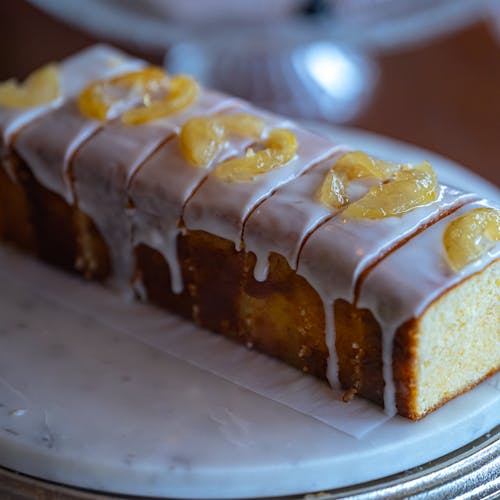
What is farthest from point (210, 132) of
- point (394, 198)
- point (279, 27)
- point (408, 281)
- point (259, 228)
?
point (279, 27)

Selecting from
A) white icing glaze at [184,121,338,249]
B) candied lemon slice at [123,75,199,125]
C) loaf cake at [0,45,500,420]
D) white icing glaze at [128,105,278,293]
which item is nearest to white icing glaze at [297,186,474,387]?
loaf cake at [0,45,500,420]

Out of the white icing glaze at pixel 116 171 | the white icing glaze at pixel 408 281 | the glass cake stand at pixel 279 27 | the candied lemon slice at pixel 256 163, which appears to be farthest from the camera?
the glass cake stand at pixel 279 27

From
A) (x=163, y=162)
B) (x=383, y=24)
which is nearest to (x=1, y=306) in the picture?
(x=163, y=162)

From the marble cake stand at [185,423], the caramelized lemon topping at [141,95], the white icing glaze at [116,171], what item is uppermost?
the caramelized lemon topping at [141,95]

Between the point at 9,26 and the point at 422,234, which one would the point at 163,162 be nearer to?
the point at 422,234

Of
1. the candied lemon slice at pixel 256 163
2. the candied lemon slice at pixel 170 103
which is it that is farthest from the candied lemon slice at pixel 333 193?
the candied lemon slice at pixel 170 103

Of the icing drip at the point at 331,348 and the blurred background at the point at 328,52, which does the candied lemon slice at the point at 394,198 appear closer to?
the icing drip at the point at 331,348

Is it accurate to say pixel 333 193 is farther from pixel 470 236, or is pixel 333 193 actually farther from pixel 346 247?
pixel 470 236

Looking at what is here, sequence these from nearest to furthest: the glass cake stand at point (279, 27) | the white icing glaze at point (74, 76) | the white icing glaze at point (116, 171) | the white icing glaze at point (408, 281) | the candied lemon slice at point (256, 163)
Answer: the white icing glaze at point (408, 281)
the candied lemon slice at point (256, 163)
the white icing glaze at point (116, 171)
the white icing glaze at point (74, 76)
the glass cake stand at point (279, 27)
